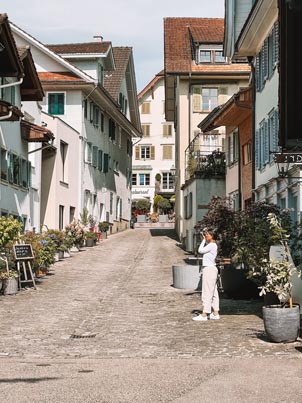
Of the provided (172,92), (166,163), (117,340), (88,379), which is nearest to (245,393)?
(88,379)

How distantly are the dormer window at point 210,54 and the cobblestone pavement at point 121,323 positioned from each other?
2221cm

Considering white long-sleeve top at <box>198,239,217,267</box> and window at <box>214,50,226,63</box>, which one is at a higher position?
window at <box>214,50,226,63</box>

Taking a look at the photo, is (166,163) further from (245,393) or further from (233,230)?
(245,393)

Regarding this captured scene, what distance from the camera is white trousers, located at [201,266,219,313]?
15297mm

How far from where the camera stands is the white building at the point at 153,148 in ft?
276

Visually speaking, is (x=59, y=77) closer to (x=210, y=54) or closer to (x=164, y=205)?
(x=210, y=54)

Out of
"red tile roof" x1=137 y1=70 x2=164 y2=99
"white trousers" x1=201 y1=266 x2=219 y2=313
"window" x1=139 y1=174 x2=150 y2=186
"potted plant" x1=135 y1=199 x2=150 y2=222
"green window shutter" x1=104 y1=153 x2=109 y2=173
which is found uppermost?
"red tile roof" x1=137 y1=70 x2=164 y2=99

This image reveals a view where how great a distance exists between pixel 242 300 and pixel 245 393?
35.4 feet

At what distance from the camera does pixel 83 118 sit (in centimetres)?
4212

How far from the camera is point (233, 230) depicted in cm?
2008

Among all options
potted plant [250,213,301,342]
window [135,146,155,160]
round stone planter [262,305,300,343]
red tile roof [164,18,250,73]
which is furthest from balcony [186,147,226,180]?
window [135,146,155,160]

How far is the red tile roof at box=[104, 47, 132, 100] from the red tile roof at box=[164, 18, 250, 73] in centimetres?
362

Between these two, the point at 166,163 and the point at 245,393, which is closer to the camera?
the point at 245,393

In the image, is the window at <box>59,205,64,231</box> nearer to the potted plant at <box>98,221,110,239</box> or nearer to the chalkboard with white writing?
the potted plant at <box>98,221,110,239</box>
